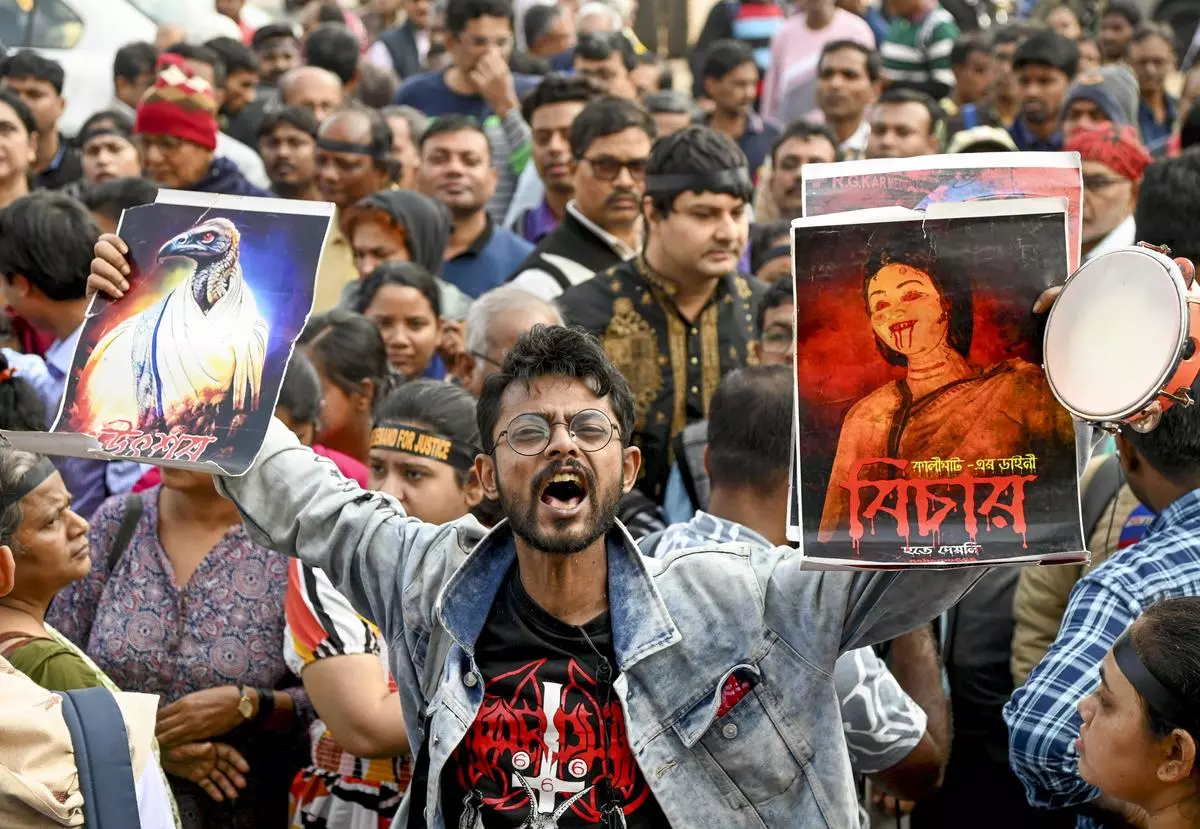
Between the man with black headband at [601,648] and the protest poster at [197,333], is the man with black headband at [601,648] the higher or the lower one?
the lower one

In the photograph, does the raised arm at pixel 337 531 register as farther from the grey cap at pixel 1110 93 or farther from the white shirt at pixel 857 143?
the grey cap at pixel 1110 93

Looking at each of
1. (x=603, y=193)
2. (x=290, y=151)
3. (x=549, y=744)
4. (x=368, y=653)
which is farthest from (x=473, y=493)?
(x=290, y=151)

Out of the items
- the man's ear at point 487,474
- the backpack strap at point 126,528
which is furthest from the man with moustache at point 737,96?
the man's ear at point 487,474

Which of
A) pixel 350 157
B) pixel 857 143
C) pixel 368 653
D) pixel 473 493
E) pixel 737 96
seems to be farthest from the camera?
pixel 737 96

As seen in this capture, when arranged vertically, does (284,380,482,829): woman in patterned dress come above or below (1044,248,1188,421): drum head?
below

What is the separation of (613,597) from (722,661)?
23 cm

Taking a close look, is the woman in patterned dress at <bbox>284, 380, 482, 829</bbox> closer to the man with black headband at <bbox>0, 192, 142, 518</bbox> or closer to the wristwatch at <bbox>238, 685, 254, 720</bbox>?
the wristwatch at <bbox>238, 685, 254, 720</bbox>

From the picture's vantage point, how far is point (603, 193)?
6250mm

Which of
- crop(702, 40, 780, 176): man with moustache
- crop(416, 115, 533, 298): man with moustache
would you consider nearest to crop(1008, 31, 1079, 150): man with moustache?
crop(702, 40, 780, 176): man with moustache

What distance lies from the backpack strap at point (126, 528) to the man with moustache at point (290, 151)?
13.2ft

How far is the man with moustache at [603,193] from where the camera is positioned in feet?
20.5

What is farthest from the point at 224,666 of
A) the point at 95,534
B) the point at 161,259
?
the point at 161,259

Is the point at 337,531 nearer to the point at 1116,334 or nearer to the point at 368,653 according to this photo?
the point at 368,653

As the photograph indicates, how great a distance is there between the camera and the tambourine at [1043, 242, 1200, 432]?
2.46 meters
